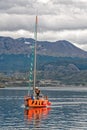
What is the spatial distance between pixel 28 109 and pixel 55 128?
44.4 meters

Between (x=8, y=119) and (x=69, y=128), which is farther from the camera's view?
(x=8, y=119)

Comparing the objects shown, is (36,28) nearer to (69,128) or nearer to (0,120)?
(0,120)

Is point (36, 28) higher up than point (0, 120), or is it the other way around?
point (36, 28)

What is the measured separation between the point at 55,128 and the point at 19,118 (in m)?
20.6

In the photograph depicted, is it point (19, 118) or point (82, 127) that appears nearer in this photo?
point (82, 127)

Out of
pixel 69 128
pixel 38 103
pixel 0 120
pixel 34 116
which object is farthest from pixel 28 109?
pixel 69 128

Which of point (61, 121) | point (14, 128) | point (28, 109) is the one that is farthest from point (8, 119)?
point (28, 109)

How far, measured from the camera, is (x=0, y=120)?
318ft

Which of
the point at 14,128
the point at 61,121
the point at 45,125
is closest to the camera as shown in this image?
the point at 14,128

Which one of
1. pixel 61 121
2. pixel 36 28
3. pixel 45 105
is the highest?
pixel 36 28

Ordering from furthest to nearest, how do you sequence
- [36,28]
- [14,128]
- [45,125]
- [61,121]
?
1. [36,28]
2. [61,121]
3. [45,125]
4. [14,128]

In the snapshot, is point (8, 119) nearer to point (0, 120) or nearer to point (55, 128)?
point (0, 120)

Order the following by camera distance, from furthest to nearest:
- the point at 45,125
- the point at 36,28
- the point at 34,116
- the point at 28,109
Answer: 1. the point at 36,28
2. the point at 28,109
3. the point at 34,116
4. the point at 45,125

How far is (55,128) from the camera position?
8169 cm
